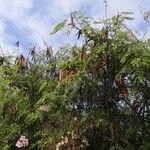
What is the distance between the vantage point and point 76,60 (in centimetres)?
605

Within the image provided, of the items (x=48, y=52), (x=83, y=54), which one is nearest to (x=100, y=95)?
(x=83, y=54)

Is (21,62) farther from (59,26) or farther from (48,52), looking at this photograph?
(59,26)

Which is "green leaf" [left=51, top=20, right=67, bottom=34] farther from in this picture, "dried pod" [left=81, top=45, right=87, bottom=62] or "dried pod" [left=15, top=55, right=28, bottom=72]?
"dried pod" [left=15, top=55, right=28, bottom=72]

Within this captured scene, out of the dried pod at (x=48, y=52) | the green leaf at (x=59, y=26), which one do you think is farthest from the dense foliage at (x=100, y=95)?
the dried pod at (x=48, y=52)

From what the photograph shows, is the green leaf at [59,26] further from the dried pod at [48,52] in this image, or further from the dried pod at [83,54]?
the dried pod at [48,52]

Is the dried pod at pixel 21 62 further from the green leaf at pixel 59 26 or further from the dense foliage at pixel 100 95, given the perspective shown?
the green leaf at pixel 59 26

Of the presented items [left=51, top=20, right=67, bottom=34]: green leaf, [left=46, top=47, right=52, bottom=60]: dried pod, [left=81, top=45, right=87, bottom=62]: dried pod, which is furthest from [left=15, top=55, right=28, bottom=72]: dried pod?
[left=81, top=45, right=87, bottom=62]: dried pod

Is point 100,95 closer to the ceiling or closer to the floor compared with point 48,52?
closer to the floor

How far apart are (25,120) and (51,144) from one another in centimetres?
131

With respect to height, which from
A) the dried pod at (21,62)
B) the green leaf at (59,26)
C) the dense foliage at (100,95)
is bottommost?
the dense foliage at (100,95)

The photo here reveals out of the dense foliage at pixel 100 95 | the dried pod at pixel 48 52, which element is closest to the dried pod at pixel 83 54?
the dense foliage at pixel 100 95

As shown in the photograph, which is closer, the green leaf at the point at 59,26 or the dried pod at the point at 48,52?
the green leaf at the point at 59,26

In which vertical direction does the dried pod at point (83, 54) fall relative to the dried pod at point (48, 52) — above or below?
below

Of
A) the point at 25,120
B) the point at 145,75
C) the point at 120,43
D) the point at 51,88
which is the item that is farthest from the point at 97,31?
the point at 25,120
